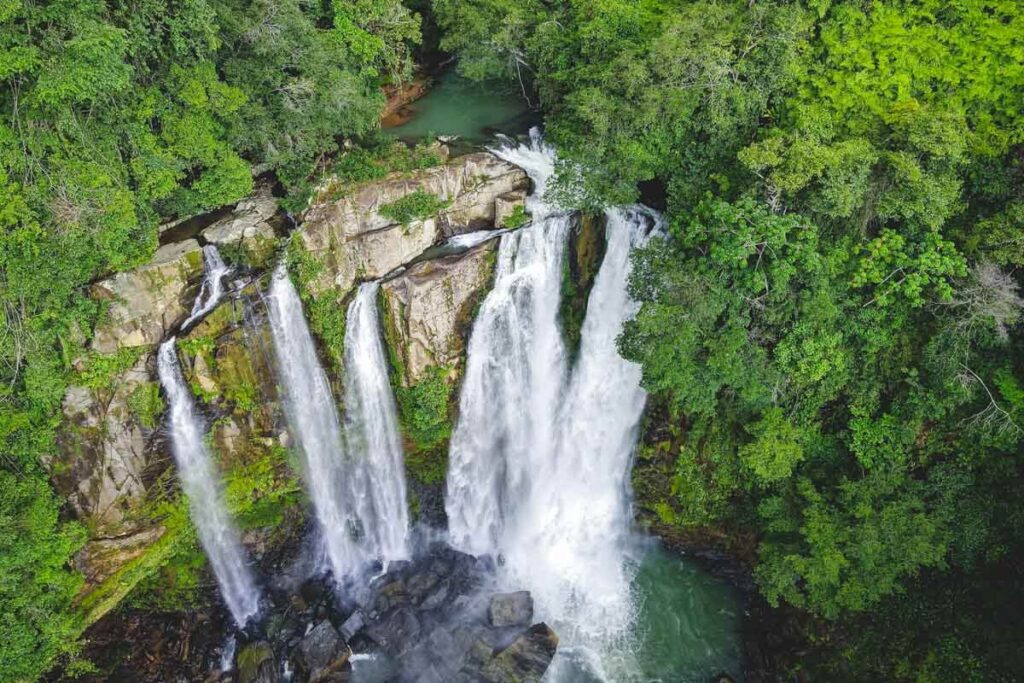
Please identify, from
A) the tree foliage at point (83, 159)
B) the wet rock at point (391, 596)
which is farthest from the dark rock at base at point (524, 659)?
the tree foliage at point (83, 159)

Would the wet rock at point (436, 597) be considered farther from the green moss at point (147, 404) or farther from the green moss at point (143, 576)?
the green moss at point (147, 404)

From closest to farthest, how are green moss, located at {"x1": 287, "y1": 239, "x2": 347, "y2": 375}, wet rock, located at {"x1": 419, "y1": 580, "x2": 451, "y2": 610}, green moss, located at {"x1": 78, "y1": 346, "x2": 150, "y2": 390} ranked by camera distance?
green moss, located at {"x1": 78, "y1": 346, "x2": 150, "y2": 390}
green moss, located at {"x1": 287, "y1": 239, "x2": 347, "y2": 375}
wet rock, located at {"x1": 419, "y1": 580, "x2": 451, "y2": 610}

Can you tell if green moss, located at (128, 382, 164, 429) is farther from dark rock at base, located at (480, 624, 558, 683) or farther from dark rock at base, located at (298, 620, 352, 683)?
dark rock at base, located at (480, 624, 558, 683)

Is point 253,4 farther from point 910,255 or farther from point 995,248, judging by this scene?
point 995,248

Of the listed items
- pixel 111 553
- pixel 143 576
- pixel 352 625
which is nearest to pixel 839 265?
pixel 352 625

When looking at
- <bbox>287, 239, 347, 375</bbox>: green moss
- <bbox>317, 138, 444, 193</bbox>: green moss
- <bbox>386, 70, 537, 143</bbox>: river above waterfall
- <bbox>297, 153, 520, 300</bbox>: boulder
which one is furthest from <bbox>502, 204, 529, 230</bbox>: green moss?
<bbox>287, 239, 347, 375</bbox>: green moss

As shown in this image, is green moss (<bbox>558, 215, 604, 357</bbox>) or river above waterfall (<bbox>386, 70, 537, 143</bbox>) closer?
green moss (<bbox>558, 215, 604, 357</bbox>)
